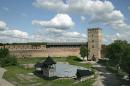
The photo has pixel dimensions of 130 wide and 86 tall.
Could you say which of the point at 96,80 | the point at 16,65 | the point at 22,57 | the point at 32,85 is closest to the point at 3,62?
the point at 16,65

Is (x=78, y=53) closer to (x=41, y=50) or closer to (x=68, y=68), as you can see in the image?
(x=41, y=50)

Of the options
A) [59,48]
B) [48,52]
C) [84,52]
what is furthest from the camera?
[59,48]

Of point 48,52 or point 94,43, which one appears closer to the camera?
point 94,43

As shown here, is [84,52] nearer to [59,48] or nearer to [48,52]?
[59,48]

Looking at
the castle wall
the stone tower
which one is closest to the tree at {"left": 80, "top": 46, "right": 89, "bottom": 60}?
the stone tower

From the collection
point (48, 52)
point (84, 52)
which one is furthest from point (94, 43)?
point (48, 52)

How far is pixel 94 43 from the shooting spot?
83.9 metres

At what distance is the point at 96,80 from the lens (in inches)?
1693

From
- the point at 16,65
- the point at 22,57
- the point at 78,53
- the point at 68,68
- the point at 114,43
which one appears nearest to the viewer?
the point at 68,68

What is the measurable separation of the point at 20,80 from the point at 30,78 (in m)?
2.10

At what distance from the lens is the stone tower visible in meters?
82.6

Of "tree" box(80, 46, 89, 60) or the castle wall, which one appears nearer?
"tree" box(80, 46, 89, 60)

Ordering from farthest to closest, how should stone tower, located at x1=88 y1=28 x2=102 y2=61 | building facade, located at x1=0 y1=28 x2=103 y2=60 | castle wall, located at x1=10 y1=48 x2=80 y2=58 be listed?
castle wall, located at x1=10 y1=48 x2=80 y2=58 < building facade, located at x1=0 y1=28 x2=103 y2=60 < stone tower, located at x1=88 y1=28 x2=102 y2=61

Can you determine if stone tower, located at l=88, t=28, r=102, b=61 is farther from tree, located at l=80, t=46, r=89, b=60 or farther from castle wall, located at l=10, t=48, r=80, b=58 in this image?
castle wall, located at l=10, t=48, r=80, b=58
